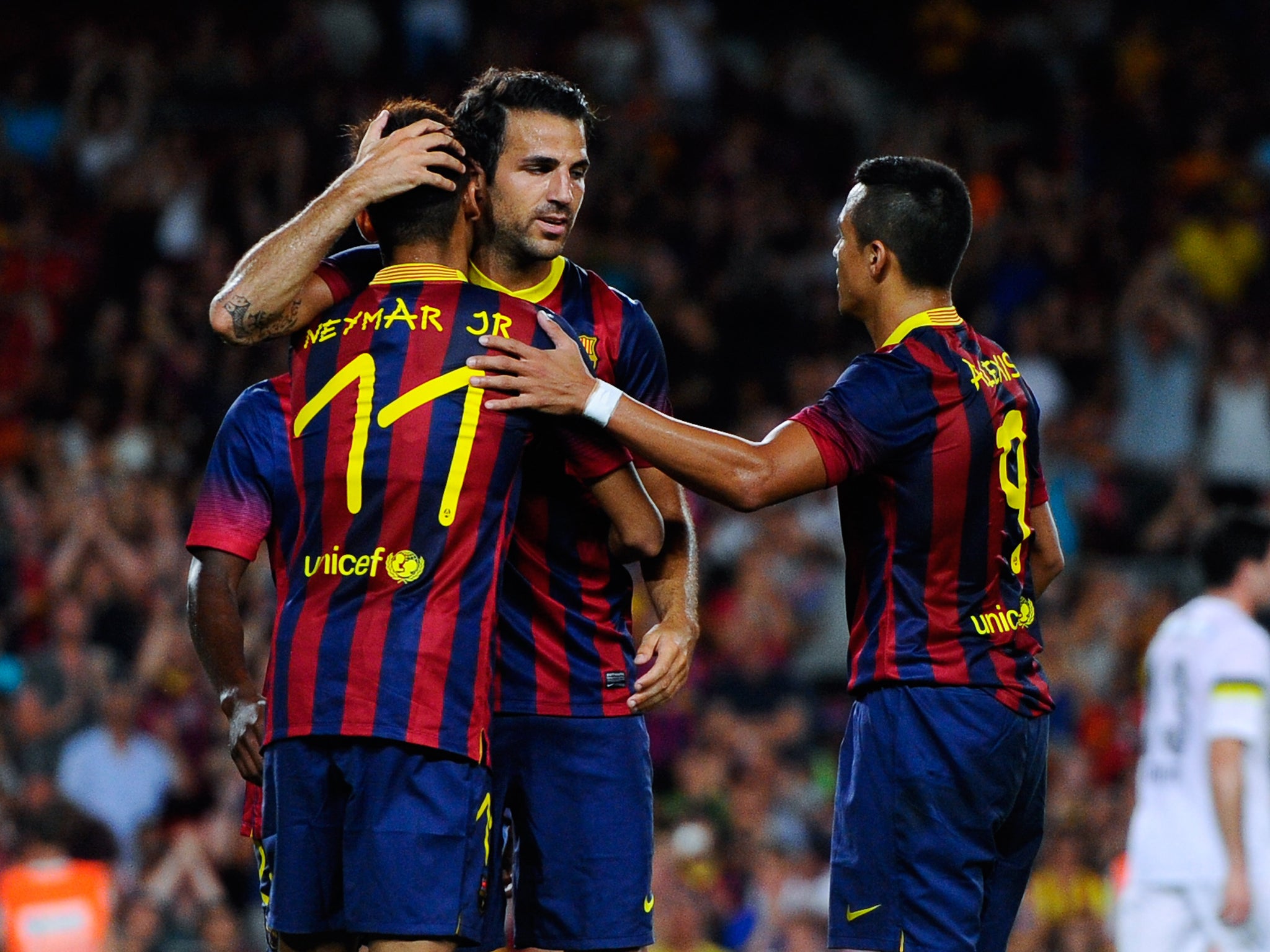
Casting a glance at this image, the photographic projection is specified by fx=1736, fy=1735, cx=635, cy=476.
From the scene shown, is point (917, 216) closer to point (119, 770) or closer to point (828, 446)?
point (828, 446)

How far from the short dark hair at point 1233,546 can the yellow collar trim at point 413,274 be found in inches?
151

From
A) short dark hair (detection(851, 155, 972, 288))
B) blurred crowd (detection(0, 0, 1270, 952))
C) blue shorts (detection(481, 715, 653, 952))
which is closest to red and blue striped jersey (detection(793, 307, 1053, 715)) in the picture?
short dark hair (detection(851, 155, 972, 288))

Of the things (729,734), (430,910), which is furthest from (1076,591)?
(430,910)

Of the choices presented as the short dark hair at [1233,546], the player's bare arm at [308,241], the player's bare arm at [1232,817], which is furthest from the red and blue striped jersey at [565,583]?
the short dark hair at [1233,546]

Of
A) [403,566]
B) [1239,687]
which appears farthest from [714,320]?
[403,566]

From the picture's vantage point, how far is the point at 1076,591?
1134 centimetres

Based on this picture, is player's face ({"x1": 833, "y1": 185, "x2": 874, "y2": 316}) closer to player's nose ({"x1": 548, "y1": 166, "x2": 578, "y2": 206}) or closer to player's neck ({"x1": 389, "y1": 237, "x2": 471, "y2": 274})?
player's nose ({"x1": 548, "y1": 166, "x2": 578, "y2": 206})

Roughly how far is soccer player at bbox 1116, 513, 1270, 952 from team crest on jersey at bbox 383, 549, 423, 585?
12.8ft

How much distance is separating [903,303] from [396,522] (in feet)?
4.91

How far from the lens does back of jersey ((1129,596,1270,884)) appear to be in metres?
6.51

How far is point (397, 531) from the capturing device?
12.2ft

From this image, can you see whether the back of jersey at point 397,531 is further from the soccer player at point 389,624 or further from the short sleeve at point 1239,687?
the short sleeve at point 1239,687

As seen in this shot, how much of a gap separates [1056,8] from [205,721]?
9.97 meters

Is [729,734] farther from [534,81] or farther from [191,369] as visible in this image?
[534,81]
